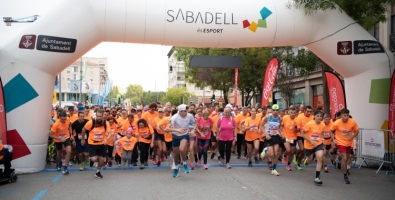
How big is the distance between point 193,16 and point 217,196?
18.1 ft

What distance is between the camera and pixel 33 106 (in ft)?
34.9

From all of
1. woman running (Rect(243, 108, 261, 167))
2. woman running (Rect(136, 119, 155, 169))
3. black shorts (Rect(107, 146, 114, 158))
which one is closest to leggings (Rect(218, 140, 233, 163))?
woman running (Rect(243, 108, 261, 167))

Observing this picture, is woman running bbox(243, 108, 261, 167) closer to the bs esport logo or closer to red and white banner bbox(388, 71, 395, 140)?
the bs esport logo

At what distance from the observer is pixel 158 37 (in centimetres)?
1136

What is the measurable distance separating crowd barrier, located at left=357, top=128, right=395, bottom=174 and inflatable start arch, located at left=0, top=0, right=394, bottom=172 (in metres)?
0.52

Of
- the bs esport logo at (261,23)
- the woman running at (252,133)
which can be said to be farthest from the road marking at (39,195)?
the bs esport logo at (261,23)

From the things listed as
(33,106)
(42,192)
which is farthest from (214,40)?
(42,192)

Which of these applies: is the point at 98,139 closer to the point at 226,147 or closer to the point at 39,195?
the point at 39,195

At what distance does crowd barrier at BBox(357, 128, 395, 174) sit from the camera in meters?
11.1

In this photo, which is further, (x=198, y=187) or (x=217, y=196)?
(x=198, y=187)

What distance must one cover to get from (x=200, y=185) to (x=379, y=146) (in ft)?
18.0

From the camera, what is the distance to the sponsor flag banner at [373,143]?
11.1 metres

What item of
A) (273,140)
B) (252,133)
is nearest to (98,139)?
(273,140)

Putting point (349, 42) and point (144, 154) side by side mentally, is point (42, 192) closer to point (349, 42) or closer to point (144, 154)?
point (144, 154)
